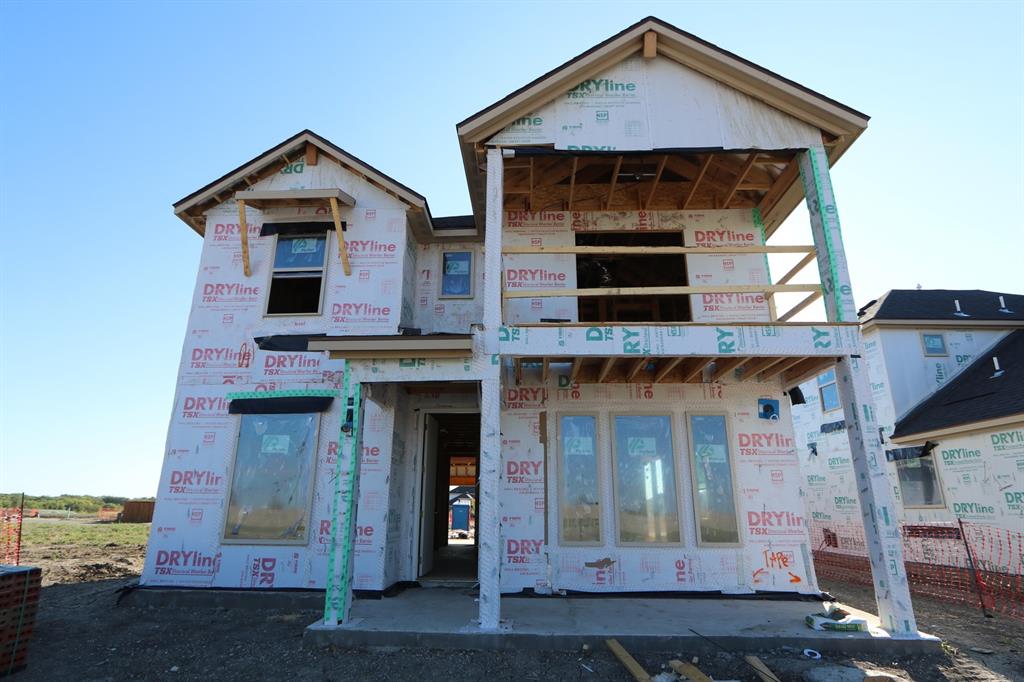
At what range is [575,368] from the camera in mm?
7828

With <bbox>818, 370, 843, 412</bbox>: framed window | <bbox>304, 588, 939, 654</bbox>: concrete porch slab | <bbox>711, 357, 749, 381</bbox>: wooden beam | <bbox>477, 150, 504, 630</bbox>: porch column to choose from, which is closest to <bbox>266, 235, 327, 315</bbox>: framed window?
<bbox>477, 150, 504, 630</bbox>: porch column

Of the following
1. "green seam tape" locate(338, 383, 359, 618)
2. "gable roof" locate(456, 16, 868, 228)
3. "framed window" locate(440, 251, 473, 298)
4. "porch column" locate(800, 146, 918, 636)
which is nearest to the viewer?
"porch column" locate(800, 146, 918, 636)

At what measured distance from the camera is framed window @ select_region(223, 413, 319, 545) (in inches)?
331

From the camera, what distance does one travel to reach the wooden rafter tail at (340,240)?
922cm

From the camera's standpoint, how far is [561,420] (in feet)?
28.7

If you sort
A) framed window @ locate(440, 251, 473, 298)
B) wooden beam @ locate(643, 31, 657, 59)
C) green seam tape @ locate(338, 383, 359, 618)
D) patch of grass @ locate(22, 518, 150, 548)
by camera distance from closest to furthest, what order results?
green seam tape @ locate(338, 383, 359, 618) → wooden beam @ locate(643, 31, 657, 59) → framed window @ locate(440, 251, 473, 298) → patch of grass @ locate(22, 518, 150, 548)

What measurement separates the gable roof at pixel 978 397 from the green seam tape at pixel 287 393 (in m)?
13.0

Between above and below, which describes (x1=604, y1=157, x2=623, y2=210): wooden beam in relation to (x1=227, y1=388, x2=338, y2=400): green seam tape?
above

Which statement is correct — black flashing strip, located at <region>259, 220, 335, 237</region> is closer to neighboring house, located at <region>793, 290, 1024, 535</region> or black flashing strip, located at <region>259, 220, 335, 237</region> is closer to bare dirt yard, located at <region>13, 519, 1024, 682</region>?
bare dirt yard, located at <region>13, 519, 1024, 682</region>

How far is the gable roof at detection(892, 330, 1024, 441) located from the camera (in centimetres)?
1109

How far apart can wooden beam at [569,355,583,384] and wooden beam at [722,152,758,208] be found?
402cm

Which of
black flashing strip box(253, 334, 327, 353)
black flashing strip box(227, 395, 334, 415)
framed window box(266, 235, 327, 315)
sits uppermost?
framed window box(266, 235, 327, 315)

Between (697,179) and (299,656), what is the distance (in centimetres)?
875

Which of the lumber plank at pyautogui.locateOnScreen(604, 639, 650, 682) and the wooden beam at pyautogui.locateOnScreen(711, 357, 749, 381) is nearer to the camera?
the lumber plank at pyautogui.locateOnScreen(604, 639, 650, 682)
